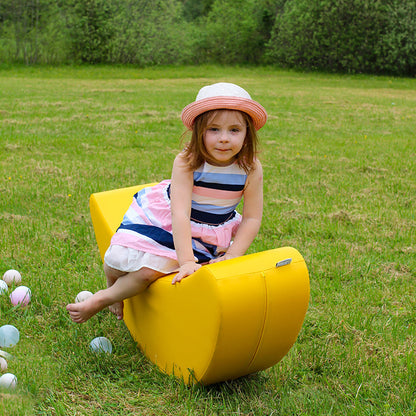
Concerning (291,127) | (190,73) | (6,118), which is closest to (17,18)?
(190,73)

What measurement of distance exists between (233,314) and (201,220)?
647 millimetres

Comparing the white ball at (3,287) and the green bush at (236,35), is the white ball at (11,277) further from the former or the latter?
the green bush at (236,35)

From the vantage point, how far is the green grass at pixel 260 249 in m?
2.19

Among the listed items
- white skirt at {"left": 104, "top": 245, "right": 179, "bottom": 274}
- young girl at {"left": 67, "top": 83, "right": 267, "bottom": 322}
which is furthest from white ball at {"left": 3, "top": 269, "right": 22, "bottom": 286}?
white skirt at {"left": 104, "top": 245, "right": 179, "bottom": 274}

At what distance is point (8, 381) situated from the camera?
211 centimetres

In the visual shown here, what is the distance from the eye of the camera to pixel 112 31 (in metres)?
23.5

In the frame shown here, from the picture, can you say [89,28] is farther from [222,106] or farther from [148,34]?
[222,106]

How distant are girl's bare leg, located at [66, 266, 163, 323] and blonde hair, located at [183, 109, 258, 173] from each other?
52 centimetres

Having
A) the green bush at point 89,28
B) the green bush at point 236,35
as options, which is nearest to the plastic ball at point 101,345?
the green bush at point 89,28

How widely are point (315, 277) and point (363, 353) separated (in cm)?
90

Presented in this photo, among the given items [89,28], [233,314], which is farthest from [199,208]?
[89,28]

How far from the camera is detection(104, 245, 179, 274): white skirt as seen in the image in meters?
2.37

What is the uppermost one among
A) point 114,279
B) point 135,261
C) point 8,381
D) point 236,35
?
point 236,35

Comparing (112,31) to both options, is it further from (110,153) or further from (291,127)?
(110,153)
